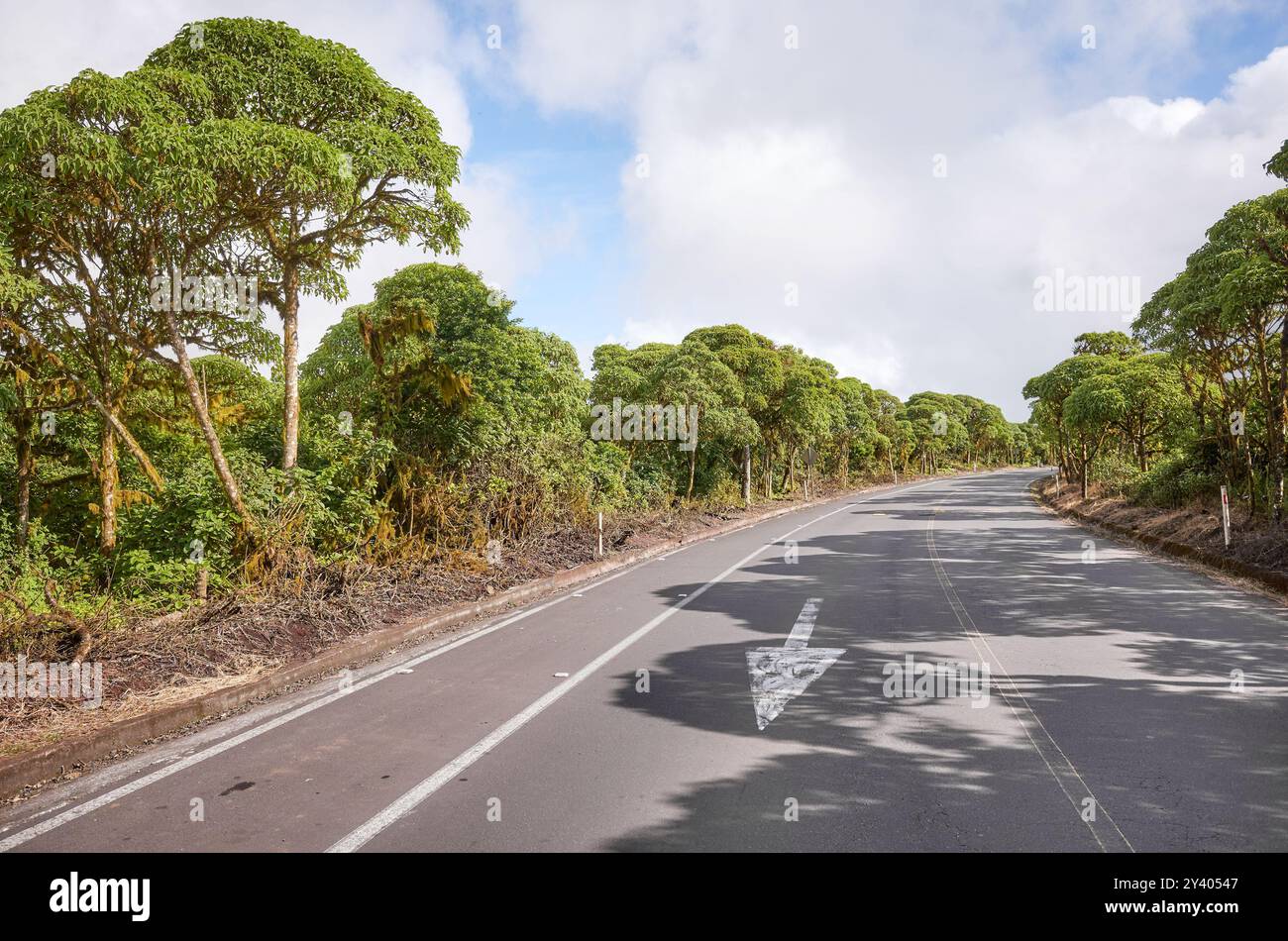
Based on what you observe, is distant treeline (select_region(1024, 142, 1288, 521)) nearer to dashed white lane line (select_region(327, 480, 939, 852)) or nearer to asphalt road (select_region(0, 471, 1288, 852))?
asphalt road (select_region(0, 471, 1288, 852))

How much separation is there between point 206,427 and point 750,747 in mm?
7296

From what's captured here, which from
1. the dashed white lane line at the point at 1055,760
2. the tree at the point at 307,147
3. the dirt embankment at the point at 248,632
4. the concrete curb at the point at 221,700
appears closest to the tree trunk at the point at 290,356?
the tree at the point at 307,147

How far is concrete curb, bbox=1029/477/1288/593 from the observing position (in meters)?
10.7

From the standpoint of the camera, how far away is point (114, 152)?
296 inches

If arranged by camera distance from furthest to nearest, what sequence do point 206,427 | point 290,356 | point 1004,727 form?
point 290,356 < point 206,427 < point 1004,727

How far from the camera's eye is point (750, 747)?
4.95m

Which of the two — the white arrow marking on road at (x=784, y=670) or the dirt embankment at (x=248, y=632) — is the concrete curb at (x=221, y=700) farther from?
the white arrow marking on road at (x=784, y=670)

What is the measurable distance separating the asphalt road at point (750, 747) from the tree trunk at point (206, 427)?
314 cm

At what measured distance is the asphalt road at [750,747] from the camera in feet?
12.5

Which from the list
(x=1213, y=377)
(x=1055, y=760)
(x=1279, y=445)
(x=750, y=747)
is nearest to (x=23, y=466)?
(x=750, y=747)

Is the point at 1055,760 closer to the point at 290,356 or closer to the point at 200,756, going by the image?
the point at 200,756

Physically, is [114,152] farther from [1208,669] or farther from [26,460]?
[1208,669]

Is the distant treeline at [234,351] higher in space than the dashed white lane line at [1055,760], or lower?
higher
